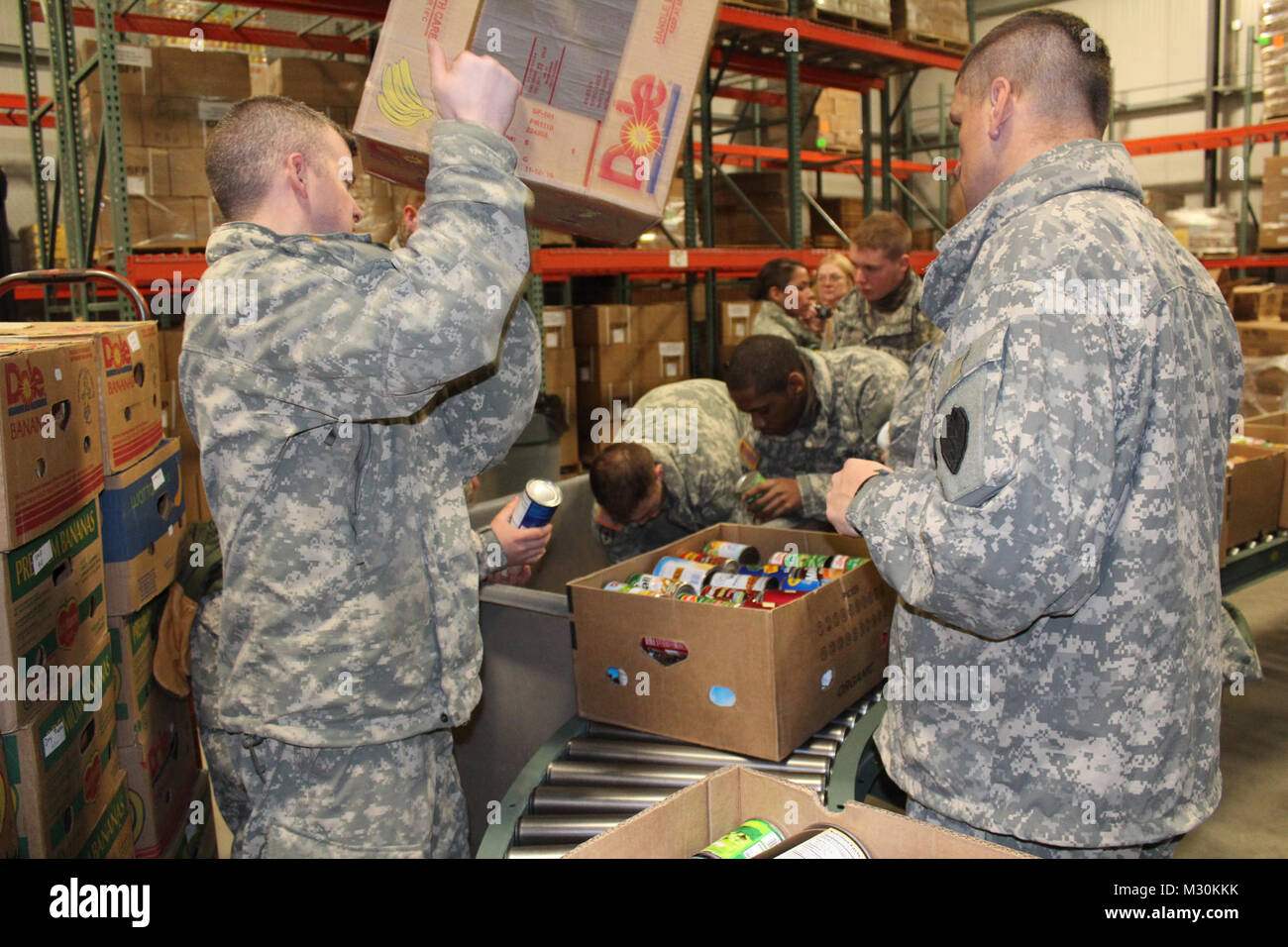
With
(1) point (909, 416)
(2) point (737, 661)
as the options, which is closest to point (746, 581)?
(2) point (737, 661)

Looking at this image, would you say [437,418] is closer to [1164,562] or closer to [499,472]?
[1164,562]

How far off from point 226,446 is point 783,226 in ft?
22.0

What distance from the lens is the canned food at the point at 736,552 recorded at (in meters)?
2.18

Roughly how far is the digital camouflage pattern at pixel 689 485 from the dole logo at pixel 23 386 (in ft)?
5.00

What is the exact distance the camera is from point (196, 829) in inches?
97.6

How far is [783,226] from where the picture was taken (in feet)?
25.1

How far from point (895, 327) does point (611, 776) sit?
336 cm

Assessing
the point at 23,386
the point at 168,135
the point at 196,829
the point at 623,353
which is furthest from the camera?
the point at 623,353

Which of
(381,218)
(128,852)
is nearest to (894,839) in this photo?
(128,852)

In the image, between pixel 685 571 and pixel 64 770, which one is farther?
pixel 685 571

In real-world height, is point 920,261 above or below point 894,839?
above

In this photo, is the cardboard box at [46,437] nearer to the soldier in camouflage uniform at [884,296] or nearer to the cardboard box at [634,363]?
the soldier in camouflage uniform at [884,296]

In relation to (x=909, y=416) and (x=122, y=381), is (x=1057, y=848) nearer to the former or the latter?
(x=909, y=416)

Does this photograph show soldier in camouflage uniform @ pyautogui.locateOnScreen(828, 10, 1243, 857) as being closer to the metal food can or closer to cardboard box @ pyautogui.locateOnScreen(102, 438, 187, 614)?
the metal food can
